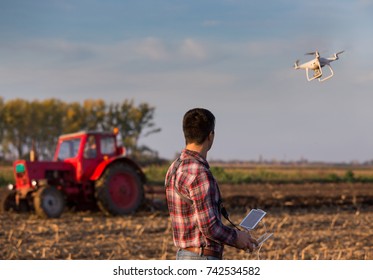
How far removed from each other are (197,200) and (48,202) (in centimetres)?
1113

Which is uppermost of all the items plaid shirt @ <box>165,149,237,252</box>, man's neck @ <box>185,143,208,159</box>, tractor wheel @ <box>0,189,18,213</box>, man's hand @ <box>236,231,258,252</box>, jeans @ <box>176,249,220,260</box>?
man's neck @ <box>185,143,208,159</box>

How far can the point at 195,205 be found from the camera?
3.22 m

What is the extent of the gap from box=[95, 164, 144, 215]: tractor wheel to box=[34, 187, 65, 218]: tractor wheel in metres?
0.89

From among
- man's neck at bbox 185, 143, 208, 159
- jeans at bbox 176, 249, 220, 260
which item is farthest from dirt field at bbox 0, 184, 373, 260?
man's neck at bbox 185, 143, 208, 159

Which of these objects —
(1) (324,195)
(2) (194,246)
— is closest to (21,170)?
(1) (324,195)

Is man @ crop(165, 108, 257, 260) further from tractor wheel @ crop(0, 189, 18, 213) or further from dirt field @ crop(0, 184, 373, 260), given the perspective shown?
tractor wheel @ crop(0, 189, 18, 213)

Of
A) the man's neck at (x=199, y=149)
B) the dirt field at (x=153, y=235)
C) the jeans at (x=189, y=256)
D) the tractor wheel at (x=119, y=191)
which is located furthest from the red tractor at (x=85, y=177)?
the man's neck at (x=199, y=149)

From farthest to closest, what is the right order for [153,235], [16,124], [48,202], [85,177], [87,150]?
[16,124], [87,150], [85,177], [48,202], [153,235]

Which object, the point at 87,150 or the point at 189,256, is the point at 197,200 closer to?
the point at 189,256

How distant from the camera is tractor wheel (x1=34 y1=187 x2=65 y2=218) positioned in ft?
45.3

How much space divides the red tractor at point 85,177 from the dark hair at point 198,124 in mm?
11152

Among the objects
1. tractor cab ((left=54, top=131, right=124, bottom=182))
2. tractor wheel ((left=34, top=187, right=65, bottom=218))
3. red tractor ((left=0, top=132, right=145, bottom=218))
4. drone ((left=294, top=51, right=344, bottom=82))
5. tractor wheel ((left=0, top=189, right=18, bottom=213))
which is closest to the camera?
drone ((left=294, top=51, right=344, bottom=82))

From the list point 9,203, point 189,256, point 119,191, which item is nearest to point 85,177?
point 119,191
